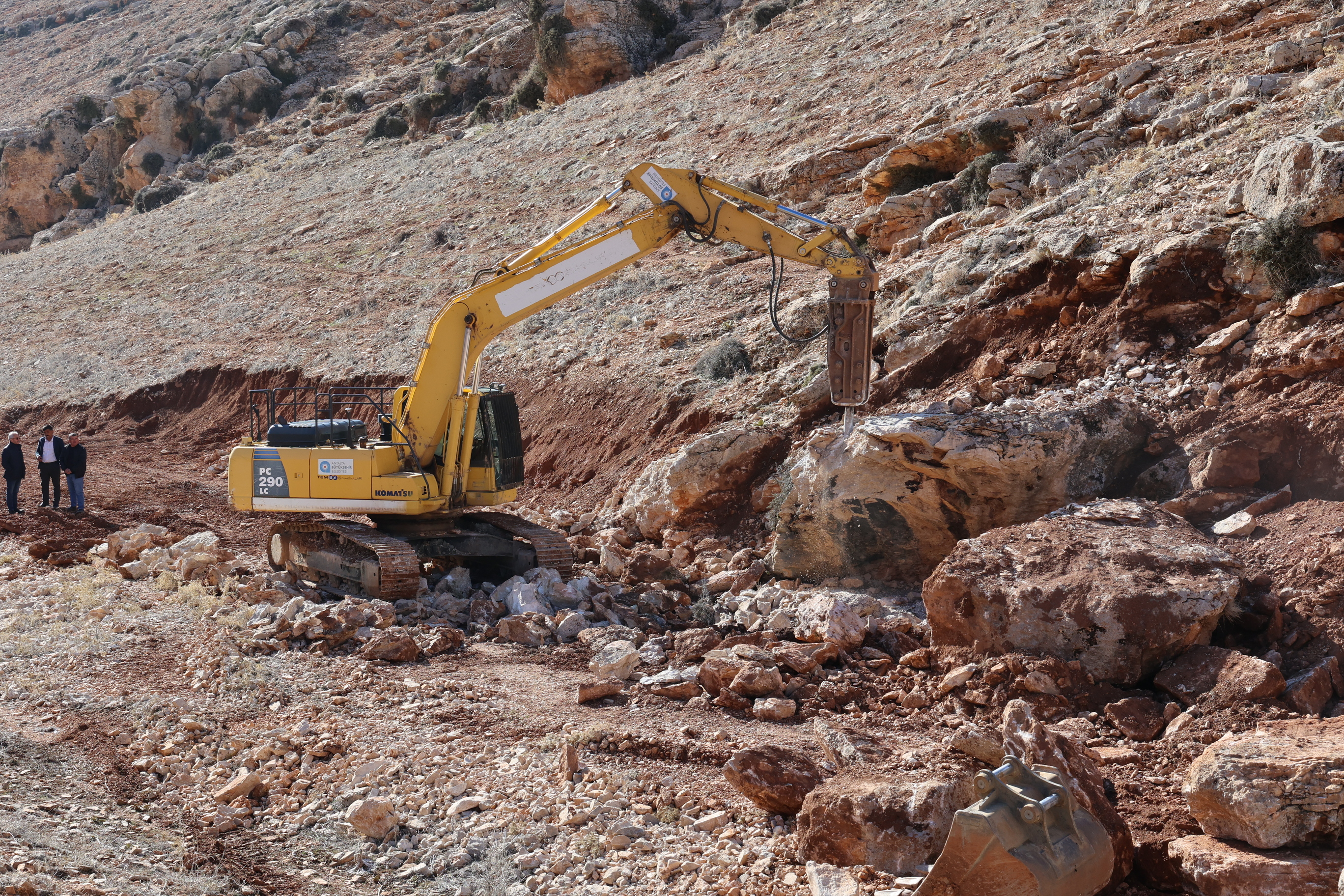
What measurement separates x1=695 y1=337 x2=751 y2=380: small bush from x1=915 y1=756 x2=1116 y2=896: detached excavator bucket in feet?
33.5

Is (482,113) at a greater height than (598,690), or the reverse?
(482,113)

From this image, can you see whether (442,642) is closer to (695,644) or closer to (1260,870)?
(695,644)

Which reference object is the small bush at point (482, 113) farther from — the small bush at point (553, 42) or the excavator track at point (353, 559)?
the excavator track at point (353, 559)

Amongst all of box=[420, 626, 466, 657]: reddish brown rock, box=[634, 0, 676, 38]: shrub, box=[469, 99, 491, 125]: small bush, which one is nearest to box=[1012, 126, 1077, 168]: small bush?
box=[420, 626, 466, 657]: reddish brown rock

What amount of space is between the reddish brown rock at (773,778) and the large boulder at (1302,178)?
751 cm

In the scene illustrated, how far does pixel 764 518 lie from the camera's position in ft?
37.4

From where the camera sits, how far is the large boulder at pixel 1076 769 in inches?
185

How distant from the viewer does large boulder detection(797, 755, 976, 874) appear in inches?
193

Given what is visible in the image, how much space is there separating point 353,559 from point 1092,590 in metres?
7.57

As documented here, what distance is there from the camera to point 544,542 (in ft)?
36.4

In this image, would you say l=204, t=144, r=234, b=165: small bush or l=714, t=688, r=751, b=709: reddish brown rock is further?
l=204, t=144, r=234, b=165: small bush

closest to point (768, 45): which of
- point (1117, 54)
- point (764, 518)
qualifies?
point (1117, 54)

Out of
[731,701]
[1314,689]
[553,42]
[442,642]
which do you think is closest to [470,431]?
[442,642]

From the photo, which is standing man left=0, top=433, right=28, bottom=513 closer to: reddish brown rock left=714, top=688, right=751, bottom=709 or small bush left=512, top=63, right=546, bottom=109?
reddish brown rock left=714, top=688, right=751, bottom=709
